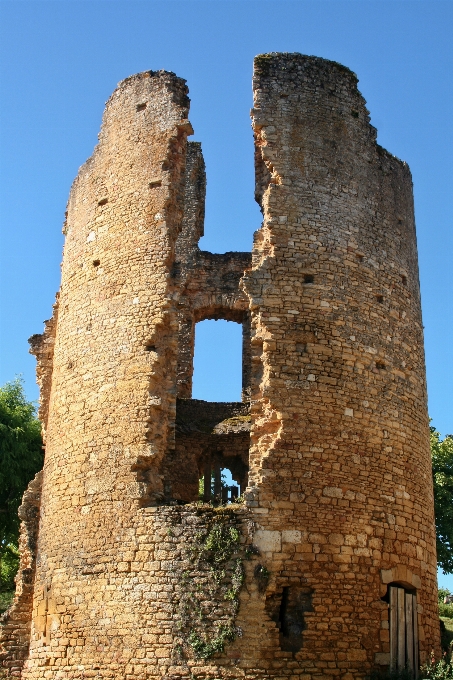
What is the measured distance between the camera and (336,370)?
480 inches

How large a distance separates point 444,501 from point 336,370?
34.9 feet

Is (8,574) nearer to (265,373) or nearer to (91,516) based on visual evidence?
(91,516)

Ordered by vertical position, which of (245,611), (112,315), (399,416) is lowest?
(245,611)

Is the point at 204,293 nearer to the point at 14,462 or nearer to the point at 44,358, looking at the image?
the point at 44,358

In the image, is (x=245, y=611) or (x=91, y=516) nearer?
(x=245, y=611)

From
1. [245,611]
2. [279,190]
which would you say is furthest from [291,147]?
[245,611]

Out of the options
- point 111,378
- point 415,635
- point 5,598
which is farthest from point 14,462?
point 415,635

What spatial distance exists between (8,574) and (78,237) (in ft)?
49.4

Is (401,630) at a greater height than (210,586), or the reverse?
(210,586)

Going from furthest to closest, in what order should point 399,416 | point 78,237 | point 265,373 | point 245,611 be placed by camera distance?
point 78,237 → point 399,416 → point 265,373 → point 245,611

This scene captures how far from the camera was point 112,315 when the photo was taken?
13227 mm

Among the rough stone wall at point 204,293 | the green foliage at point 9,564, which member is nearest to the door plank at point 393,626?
the rough stone wall at point 204,293

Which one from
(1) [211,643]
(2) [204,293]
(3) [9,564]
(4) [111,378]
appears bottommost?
(1) [211,643]

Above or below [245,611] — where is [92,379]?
above
